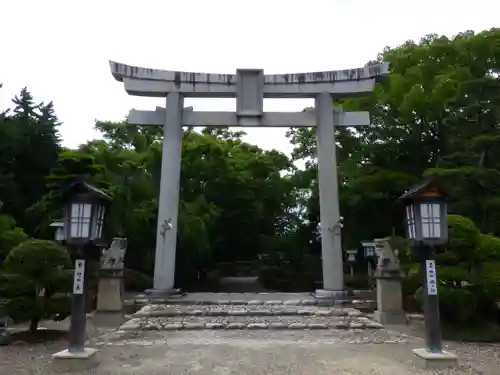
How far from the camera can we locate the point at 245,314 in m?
11.1

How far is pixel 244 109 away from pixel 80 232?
30.7ft

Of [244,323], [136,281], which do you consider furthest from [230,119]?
[244,323]

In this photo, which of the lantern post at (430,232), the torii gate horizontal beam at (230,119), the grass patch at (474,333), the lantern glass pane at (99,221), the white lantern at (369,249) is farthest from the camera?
the white lantern at (369,249)

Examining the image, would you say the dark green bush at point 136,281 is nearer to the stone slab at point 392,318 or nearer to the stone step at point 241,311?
the stone step at point 241,311

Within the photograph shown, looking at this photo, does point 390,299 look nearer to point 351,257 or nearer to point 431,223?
point 431,223

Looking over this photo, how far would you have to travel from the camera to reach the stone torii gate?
14.5 metres

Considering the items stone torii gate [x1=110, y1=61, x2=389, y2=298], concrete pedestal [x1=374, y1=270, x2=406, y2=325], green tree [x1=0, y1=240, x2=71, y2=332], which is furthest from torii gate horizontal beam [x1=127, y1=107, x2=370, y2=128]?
green tree [x1=0, y1=240, x2=71, y2=332]

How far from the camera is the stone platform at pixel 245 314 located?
9703mm

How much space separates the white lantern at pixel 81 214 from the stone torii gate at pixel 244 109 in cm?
776

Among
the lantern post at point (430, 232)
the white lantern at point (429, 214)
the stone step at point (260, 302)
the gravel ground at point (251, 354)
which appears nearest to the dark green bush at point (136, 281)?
the stone step at point (260, 302)

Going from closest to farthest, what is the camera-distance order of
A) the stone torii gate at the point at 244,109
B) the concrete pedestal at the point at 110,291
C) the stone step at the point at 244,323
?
the stone step at the point at 244,323 < the concrete pedestal at the point at 110,291 < the stone torii gate at the point at 244,109

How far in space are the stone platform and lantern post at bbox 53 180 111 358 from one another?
294 cm

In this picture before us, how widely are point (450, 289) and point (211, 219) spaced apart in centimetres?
1143

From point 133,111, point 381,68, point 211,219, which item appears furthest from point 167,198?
point 381,68
